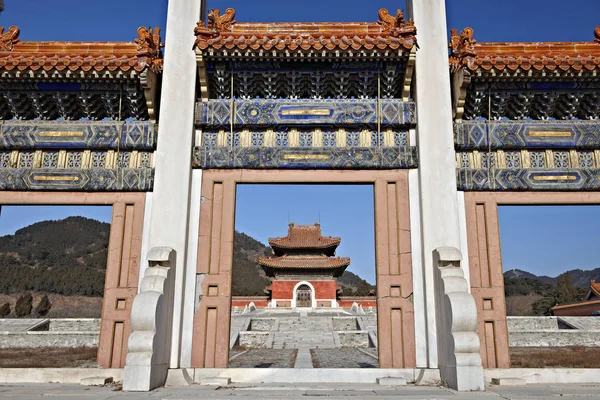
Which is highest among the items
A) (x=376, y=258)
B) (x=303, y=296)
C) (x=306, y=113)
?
(x=306, y=113)

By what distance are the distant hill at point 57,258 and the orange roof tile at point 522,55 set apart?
60644mm

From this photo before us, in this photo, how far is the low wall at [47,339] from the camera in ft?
81.8

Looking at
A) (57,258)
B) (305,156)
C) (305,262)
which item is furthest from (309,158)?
(57,258)

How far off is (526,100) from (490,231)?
7.02 ft

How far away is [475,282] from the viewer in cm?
781

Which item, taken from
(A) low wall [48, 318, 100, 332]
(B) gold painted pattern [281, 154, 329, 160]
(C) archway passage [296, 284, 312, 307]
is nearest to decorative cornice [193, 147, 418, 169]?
(B) gold painted pattern [281, 154, 329, 160]

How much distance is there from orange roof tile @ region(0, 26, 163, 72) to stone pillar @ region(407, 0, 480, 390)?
4025 millimetres

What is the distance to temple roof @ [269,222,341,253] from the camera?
150 ft

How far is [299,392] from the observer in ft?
19.2

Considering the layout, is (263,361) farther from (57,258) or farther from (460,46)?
(57,258)

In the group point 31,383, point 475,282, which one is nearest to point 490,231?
point 475,282

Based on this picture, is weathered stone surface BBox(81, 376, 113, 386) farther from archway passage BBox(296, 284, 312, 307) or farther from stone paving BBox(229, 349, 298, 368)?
archway passage BBox(296, 284, 312, 307)

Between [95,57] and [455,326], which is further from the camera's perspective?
[95,57]

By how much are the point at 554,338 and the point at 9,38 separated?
2639 cm
